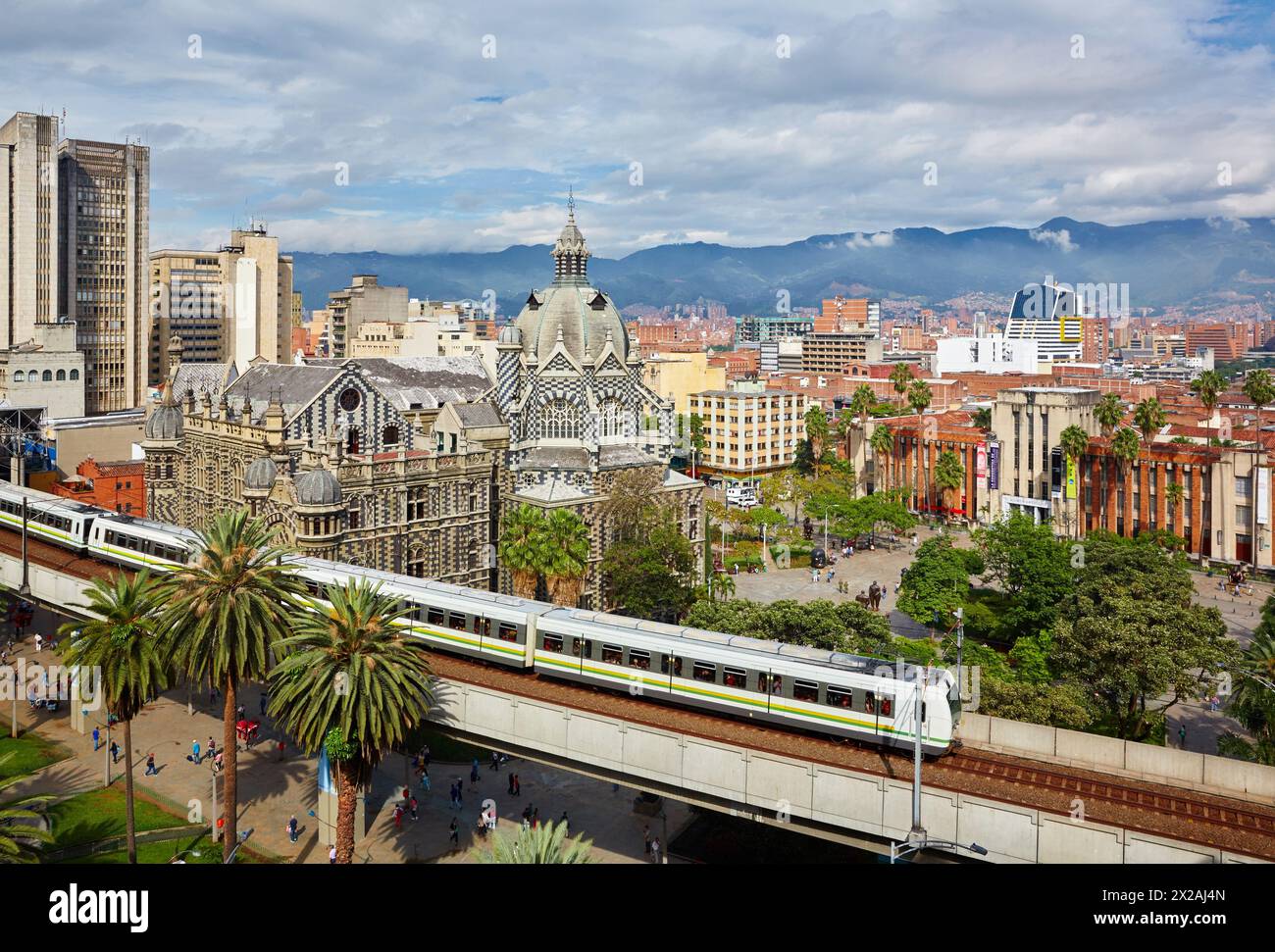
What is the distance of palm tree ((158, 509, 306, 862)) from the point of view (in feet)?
129

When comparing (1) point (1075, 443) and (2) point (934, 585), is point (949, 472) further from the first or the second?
(2) point (934, 585)

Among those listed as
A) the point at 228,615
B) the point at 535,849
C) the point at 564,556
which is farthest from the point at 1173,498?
the point at 535,849

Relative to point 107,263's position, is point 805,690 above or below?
below

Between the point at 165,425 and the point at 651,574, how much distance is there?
4215 cm

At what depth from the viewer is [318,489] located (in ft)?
205

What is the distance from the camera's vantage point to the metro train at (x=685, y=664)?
36.2 m

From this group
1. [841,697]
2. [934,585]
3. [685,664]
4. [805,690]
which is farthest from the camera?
[934,585]

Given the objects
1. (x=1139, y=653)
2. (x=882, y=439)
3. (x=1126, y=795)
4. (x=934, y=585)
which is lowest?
(x=1126, y=795)

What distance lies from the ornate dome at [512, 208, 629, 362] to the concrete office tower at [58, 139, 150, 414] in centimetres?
9682

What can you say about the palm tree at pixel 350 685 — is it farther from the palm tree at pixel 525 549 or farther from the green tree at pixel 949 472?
the green tree at pixel 949 472

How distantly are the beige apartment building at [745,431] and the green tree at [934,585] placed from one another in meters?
78.5

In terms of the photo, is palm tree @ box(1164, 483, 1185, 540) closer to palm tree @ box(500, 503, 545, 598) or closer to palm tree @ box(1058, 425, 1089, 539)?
palm tree @ box(1058, 425, 1089, 539)
